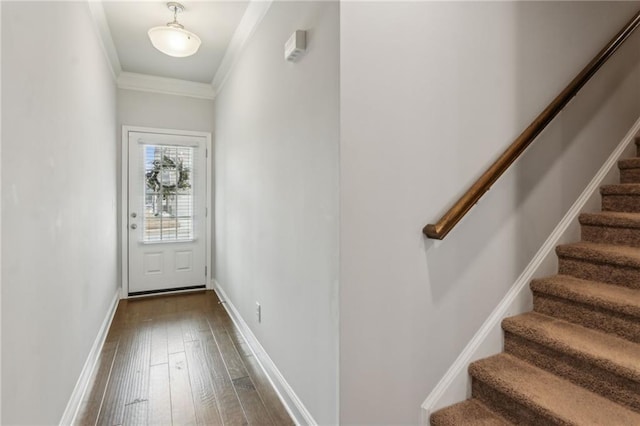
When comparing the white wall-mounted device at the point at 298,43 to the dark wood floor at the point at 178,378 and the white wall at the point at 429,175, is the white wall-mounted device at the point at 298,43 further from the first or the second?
the dark wood floor at the point at 178,378

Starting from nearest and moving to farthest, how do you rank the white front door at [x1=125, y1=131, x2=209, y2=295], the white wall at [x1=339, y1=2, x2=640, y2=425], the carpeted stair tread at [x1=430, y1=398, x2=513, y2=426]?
the white wall at [x1=339, y1=2, x2=640, y2=425]
the carpeted stair tread at [x1=430, y1=398, x2=513, y2=426]
the white front door at [x1=125, y1=131, x2=209, y2=295]

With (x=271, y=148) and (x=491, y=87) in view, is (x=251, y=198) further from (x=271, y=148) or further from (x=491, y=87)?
(x=491, y=87)

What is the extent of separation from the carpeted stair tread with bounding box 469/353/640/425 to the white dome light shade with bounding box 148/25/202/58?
2859mm

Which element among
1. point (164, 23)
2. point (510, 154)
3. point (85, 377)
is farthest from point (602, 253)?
point (164, 23)

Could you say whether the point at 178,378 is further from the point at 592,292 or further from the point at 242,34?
the point at 242,34

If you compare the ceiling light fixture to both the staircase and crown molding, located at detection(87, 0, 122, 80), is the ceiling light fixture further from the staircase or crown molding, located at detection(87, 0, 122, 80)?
the staircase

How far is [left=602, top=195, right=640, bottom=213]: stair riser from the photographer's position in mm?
2104

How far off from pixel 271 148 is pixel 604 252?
2046 millimetres

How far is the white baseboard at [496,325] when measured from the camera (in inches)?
64.7

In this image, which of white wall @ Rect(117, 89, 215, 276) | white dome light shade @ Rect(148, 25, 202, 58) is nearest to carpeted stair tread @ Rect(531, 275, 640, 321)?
white dome light shade @ Rect(148, 25, 202, 58)

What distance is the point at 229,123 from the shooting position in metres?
3.57

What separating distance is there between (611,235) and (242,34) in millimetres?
3043

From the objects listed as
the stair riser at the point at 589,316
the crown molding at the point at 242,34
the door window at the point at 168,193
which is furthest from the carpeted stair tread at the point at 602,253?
the door window at the point at 168,193

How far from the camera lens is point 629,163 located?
7.54 ft
